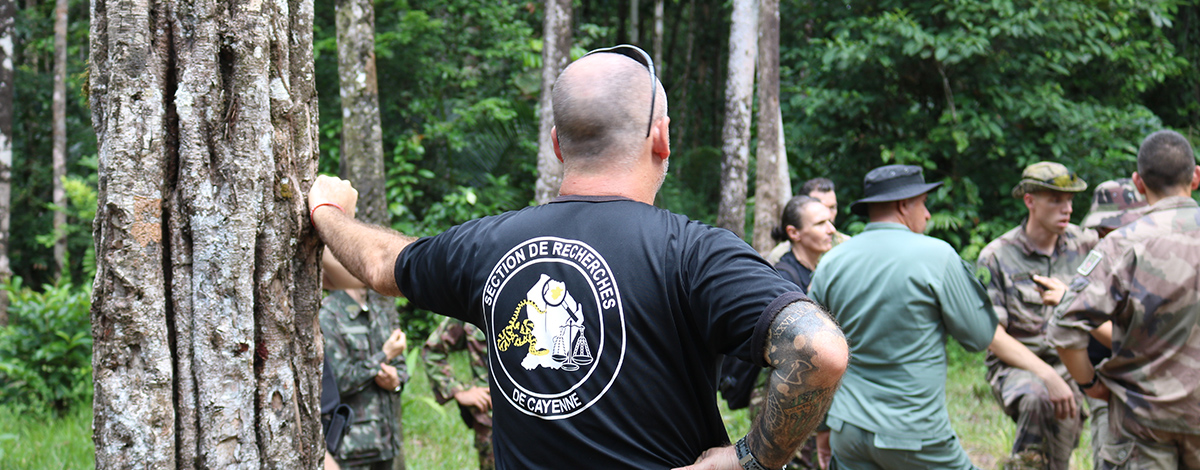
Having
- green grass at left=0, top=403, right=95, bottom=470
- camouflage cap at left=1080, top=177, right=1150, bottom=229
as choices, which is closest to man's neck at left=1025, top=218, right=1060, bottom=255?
camouflage cap at left=1080, top=177, right=1150, bottom=229

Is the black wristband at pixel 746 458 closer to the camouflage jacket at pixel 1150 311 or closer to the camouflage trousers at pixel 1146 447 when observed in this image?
the camouflage jacket at pixel 1150 311

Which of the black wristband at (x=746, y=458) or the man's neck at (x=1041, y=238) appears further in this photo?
the man's neck at (x=1041, y=238)

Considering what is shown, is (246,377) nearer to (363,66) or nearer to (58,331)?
(363,66)

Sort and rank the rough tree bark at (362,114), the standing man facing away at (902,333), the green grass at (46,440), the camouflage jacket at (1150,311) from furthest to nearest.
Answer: the rough tree bark at (362,114) < the green grass at (46,440) < the standing man facing away at (902,333) < the camouflage jacket at (1150,311)

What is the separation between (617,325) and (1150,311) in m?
3.12

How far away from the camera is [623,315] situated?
1743 millimetres

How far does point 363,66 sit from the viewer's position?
6336mm

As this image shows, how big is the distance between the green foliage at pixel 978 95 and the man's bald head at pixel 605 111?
8.39 metres

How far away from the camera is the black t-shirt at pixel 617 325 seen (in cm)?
172

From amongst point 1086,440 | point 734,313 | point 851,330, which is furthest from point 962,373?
point 734,313

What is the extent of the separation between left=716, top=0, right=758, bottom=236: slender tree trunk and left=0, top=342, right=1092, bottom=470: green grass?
7.12 ft

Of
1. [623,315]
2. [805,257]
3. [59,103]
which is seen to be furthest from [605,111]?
[59,103]

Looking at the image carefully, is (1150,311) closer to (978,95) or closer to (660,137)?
(660,137)

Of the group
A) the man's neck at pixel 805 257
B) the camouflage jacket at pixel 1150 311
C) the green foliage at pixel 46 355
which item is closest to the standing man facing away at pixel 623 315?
the camouflage jacket at pixel 1150 311
